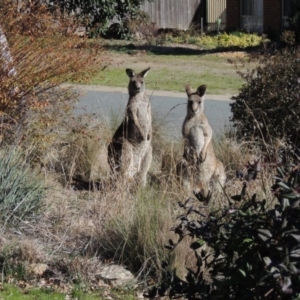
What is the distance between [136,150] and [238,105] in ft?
6.14

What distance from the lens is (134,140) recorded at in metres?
10.1

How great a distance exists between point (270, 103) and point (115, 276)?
14.4ft

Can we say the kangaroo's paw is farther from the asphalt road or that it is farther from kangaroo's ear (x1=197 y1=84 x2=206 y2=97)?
the asphalt road

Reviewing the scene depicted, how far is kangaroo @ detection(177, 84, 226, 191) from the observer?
30.6ft

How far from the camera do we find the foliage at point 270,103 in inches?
408

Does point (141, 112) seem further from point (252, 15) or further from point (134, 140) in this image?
point (252, 15)

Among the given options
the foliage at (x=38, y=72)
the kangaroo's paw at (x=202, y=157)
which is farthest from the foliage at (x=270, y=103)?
the foliage at (x=38, y=72)

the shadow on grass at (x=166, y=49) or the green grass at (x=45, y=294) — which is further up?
the green grass at (x=45, y=294)

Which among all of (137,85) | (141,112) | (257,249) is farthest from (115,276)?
(137,85)

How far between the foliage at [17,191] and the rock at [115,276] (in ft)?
3.92

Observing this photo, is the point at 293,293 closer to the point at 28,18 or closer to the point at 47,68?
the point at 47,68

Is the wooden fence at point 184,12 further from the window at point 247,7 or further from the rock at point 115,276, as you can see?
the rock at point 115,276

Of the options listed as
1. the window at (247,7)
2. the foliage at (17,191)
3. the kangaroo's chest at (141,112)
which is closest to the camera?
the foliage at (17,191)

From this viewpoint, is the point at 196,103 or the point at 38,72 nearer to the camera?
the point at 38,72
